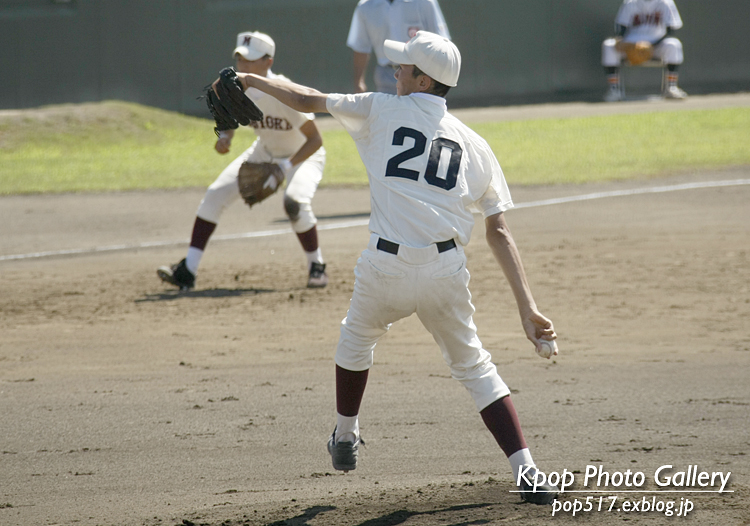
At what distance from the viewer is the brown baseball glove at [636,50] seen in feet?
66.4

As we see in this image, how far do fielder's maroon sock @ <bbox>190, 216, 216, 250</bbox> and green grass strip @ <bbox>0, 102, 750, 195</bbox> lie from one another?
543 cm

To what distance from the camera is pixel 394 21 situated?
998 centimetres

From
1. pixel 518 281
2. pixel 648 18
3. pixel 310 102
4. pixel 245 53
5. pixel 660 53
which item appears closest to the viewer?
pixel 518 281

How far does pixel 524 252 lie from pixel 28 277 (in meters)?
4.68

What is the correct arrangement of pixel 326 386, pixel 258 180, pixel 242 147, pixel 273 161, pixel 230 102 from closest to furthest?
pixel 230 102, pixel 326 386, pixel 258 180, pixel 273 161, pixel 242 147

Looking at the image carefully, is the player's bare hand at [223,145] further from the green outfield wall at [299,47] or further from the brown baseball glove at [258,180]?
the green outfield wall at [299,47]

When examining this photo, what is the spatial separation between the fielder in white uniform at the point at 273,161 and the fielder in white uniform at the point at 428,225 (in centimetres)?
386

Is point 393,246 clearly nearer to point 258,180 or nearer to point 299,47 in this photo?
point 258,180

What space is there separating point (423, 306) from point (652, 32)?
18583 millimetres

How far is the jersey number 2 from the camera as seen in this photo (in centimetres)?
357

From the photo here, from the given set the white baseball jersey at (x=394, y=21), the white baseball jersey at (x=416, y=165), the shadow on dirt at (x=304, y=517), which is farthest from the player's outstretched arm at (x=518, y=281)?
the white baseball jersey at (x=394, y=21)

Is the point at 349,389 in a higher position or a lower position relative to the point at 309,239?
higher

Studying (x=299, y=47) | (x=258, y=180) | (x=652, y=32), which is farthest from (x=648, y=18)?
(x=258, y=180)

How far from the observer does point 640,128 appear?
56.6 ft
